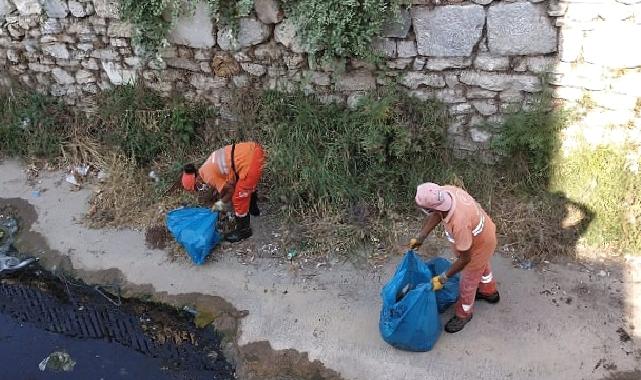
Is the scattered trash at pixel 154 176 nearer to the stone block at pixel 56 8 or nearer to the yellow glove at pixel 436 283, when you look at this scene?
the stone block at pixel 56 8

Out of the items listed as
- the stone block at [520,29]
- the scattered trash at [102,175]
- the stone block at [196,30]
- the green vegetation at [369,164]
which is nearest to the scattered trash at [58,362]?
the green vegetation at [369,164]

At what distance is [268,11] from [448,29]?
158 centimetres

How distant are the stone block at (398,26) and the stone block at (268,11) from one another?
3.15 ft

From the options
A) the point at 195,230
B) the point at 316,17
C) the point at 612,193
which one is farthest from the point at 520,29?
the point at 195,230

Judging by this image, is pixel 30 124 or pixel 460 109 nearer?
pixel 460 109

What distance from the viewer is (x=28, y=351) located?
4.58 m

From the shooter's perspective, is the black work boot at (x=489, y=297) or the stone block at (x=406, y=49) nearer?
the black work boot at (x=489, y=297)

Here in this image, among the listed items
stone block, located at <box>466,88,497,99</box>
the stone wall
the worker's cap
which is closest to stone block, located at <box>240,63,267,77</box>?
the stone wall

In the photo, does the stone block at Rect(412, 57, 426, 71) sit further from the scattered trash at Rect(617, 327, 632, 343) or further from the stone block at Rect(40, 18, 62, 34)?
Result: the stone block at Rect(40, 18, 62, 34)

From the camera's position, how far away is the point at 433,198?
3.67 m

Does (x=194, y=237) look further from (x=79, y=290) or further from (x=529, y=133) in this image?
(x=529, y=133)

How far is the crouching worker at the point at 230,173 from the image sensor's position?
189 inches

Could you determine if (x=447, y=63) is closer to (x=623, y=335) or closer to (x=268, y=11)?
(x=268, y=11)

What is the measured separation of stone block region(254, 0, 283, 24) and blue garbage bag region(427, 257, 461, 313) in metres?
2.55
